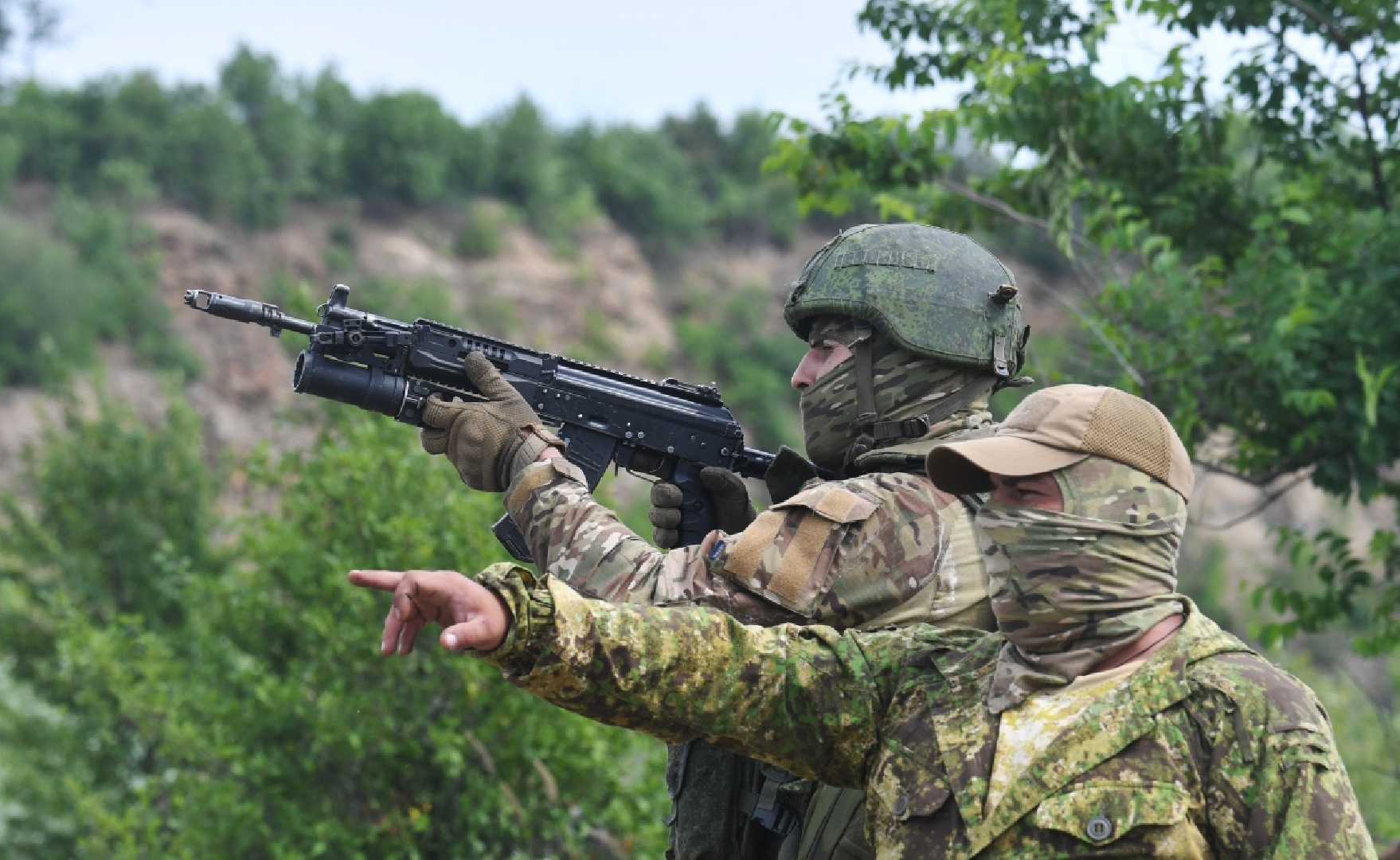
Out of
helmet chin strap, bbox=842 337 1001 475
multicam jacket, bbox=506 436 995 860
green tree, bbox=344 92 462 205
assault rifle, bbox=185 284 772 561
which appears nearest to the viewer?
multicam jacket, bbox=506 436 995 860

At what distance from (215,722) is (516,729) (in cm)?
201

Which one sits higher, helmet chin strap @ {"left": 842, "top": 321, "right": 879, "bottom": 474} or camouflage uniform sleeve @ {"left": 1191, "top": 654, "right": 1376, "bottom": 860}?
helmet chin strap @ {"left": 842, "top": 321, "right": 879, "bottom": 474}

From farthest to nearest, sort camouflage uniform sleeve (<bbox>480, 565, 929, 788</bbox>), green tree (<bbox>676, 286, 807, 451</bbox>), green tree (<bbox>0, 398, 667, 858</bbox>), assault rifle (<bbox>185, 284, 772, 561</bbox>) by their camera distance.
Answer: green tree (<bbox>676, 286, 807, 451</bbox>) < green tree (<bbox>0, 398, 667, 858</bbox>) < assault rifle (<bbox>185, 284, 772, 561</bbox>) < camouflage uniform sleeve (<bbox>480, 565, 929, 788</bbox>)

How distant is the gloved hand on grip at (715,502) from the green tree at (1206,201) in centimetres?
250

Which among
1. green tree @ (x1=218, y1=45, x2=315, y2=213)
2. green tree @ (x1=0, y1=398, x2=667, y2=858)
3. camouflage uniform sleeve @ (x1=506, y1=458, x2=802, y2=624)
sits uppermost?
green tree @ (x1=218, y1=45, x2=315, y2=213)

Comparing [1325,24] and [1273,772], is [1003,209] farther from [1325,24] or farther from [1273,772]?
[1273,772]

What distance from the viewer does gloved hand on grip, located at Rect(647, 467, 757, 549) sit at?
Result: 422cm

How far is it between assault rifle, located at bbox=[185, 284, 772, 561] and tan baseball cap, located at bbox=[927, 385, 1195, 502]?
6.10 ft

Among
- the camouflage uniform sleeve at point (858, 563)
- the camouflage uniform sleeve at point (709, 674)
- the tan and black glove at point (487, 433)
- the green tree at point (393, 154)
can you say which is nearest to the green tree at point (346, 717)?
the tan and black glove at point (487, 433)

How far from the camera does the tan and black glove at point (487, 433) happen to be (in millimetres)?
3943

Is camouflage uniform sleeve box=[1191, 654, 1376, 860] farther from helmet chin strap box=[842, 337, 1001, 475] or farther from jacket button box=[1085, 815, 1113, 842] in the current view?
helmet chin strap box=[842, 337, 1001, 475]

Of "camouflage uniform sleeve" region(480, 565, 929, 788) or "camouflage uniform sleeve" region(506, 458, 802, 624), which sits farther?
"camouflage uniform sleeve" region(506, 458, 802, 624)

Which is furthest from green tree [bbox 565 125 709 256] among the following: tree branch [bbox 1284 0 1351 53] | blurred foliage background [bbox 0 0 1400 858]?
tree branch [bbox 1284 0 1351 53]

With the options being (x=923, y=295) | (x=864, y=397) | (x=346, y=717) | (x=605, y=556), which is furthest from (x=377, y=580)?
(x=346, y=717)
